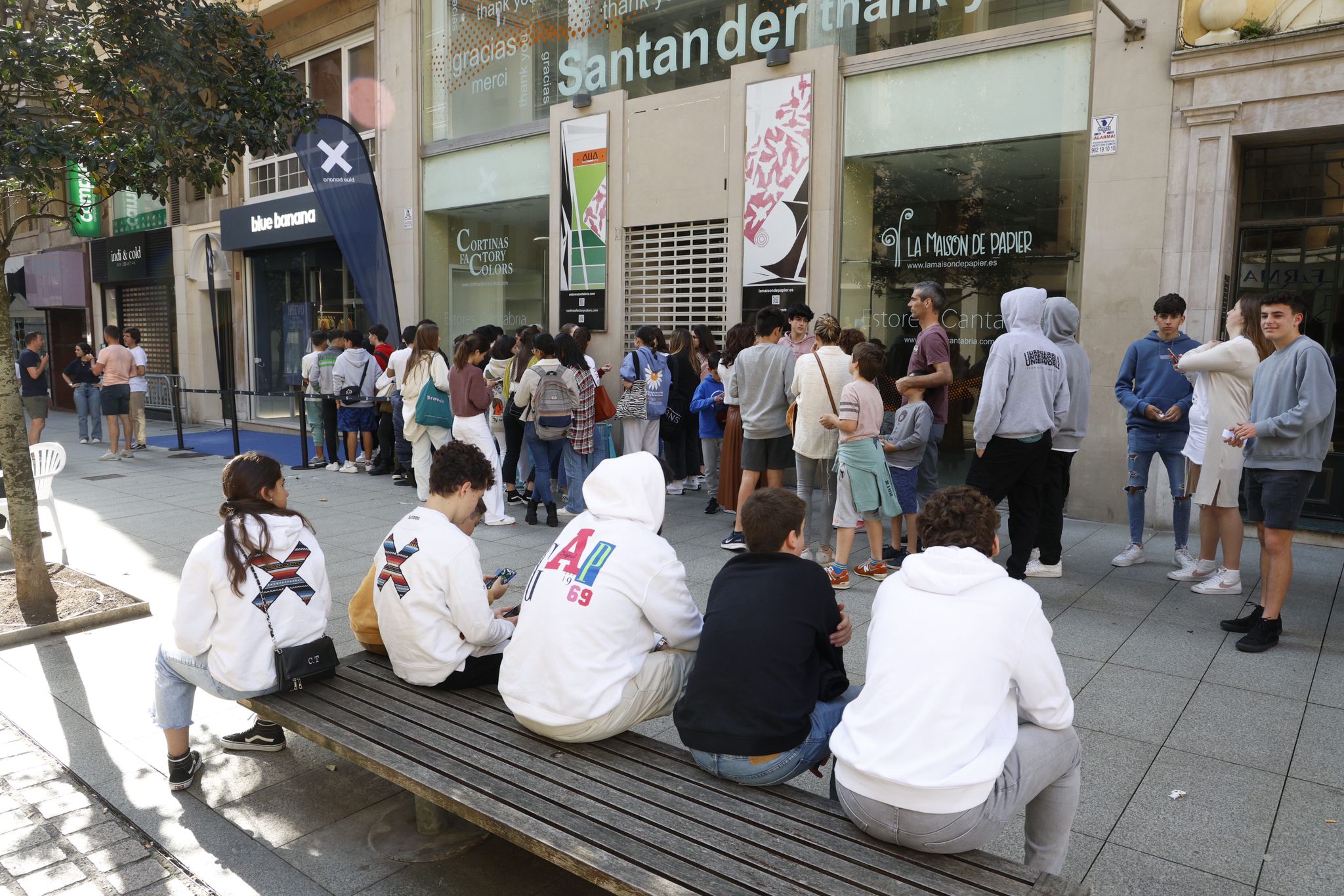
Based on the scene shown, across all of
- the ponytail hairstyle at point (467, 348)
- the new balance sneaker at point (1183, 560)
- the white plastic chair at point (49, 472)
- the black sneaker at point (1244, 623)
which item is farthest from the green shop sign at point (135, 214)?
the black sneaker at point (1244, 623)

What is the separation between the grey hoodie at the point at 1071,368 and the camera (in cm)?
650

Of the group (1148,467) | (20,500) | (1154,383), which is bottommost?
(20,500)

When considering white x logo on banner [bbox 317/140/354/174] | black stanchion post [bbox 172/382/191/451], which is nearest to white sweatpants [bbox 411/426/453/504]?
white x logo on banner [bbox 317/140/354/174]

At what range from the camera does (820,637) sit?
2852 mm

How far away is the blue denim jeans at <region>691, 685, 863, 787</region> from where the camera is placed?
2.79 metres

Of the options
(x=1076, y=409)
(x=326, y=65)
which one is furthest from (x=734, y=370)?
(x=326, y=65)

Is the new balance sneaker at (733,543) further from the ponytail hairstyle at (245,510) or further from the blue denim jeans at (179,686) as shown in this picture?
the blue denim jeans at (179,686)

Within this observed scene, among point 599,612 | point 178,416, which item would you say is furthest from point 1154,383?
point 178,416

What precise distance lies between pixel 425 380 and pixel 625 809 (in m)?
6.91

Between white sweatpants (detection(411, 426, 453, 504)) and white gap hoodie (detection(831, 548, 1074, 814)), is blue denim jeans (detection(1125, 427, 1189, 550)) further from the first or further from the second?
white sweatpants (detection(411, 426, 453, 504))

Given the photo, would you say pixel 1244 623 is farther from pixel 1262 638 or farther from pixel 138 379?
pixel 138 379

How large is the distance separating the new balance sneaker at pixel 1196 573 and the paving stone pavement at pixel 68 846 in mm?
6142

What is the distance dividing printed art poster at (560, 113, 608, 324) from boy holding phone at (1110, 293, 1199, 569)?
268 inches

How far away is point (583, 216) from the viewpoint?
1204 centimetres
